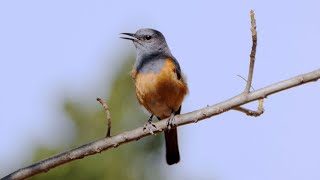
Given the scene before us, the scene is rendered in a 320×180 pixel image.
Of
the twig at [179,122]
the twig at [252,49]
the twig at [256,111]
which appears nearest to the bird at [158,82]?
the twig at [179,122]

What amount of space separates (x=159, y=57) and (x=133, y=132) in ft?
7.66

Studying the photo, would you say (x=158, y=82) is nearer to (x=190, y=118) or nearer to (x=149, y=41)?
(x=149, y=41)

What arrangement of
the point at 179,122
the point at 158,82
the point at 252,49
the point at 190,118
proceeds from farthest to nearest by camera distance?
the point at 158,82 → the point at 179,122 → the point at 190,118 → the point at 252,49

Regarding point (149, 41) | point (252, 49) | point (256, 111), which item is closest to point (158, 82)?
point (149, 41)

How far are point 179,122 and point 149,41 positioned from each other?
2888mm

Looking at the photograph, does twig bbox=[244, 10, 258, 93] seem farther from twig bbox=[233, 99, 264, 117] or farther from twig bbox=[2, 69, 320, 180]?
twig bbox=[233, 99, 264, 117]

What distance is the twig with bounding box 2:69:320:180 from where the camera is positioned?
5.05 metres

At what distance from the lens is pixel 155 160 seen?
57.0ft

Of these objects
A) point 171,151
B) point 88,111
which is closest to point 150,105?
point 171,151

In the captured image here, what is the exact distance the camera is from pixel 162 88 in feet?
25.0

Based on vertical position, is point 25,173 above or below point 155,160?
below

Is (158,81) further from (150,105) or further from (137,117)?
(137,117)

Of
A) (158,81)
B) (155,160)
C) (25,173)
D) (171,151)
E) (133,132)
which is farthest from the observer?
(155,160)

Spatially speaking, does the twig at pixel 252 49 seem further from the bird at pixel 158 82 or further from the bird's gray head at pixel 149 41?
the bird's gray head at pixel 149 41
